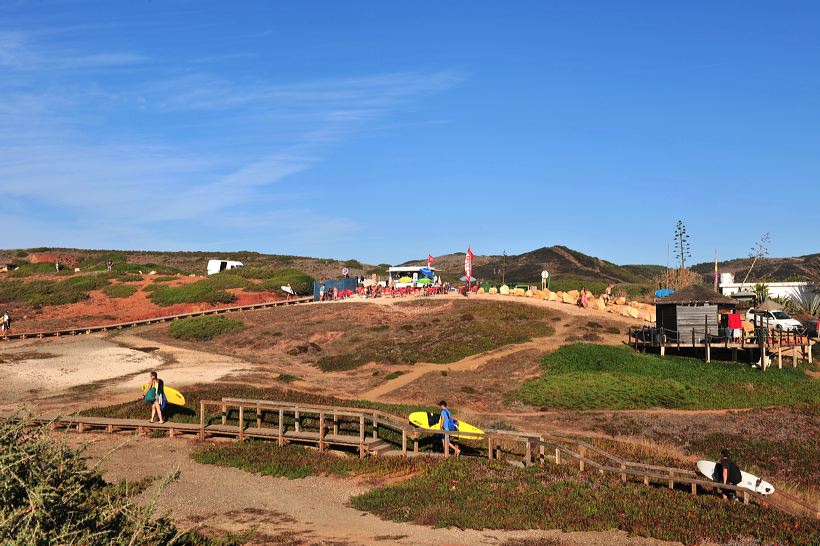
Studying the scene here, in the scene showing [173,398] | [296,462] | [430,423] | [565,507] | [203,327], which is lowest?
[296,462]

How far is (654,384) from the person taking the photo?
3650 centimetres

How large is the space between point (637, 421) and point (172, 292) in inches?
2125

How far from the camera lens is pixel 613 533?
14680mm

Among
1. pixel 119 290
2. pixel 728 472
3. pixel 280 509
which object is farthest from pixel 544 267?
pixel 280 509

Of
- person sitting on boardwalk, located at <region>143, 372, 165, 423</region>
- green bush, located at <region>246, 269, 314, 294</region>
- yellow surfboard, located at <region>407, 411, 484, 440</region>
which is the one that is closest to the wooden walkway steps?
green bush, located at <region>246, 269, 314, 294</region>

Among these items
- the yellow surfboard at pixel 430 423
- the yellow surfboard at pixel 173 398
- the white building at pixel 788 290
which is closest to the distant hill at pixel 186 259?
the white building at pixel 788 290

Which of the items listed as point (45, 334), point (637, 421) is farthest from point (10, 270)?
point (637, 421)

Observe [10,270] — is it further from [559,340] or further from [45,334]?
[559,340]

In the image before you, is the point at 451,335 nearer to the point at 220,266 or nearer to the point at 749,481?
the point at 749,481

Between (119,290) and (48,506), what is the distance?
2809 inches

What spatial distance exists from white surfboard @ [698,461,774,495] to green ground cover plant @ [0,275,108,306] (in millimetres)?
64925

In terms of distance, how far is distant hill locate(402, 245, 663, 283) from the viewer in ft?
430

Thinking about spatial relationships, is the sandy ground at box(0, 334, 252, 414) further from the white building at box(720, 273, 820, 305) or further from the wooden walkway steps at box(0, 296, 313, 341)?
the white building at box(720, 273, 820, 305)

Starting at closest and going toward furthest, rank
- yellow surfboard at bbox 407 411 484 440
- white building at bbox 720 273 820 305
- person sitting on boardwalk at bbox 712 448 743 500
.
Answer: person sitting on boardwalk at bbox 712 448 743 500 < yellow surfboard at bbox 407 411 484 440 < white building at bbox 720 273 820 305
